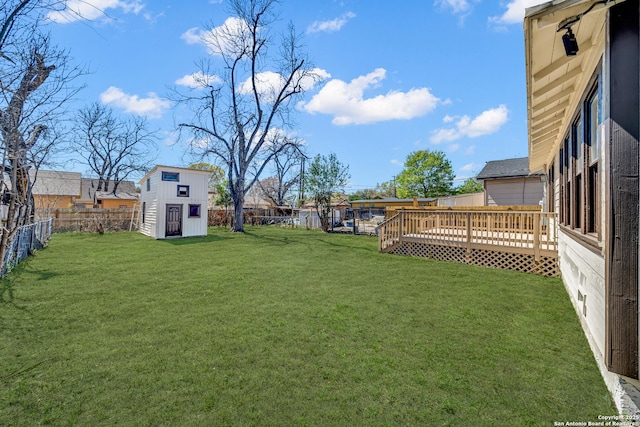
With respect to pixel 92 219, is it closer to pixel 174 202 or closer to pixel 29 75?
pixel 174 202

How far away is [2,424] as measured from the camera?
200 cm

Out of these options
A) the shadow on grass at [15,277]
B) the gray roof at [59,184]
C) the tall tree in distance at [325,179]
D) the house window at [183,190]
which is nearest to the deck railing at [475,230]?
the shadow on grass at [15,277]

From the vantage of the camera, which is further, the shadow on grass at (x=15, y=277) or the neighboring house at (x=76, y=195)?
the neighboring house at (x=76, y=195)

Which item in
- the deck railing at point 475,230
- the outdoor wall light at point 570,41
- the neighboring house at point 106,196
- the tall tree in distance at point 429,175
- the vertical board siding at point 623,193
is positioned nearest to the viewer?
the vertical board siding at point 623,193

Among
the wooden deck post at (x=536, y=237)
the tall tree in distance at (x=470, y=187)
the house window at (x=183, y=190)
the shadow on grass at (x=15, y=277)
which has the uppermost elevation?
the tall tree in distance at (x=470, y=187)

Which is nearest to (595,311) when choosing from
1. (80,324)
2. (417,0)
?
(80,324)

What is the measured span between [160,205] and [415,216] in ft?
42.9

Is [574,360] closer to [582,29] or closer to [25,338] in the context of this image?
[582,29]

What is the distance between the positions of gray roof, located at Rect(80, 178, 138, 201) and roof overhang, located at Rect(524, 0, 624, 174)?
32202 mm

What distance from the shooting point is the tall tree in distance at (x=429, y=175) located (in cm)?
3731

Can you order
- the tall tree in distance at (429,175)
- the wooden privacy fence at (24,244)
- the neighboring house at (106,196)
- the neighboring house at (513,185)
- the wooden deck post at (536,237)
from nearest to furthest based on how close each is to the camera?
the wooden privacy fence at (24,244), the wooden deck post at (536,237), the neighboring house at (513,185), the neighboring house at (106,196), the tall tree in distance at (429,175)

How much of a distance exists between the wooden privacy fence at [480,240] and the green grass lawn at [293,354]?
1.12 meters

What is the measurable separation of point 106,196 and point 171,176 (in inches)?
657

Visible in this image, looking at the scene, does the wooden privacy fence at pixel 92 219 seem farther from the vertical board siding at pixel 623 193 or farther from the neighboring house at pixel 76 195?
the vertical board siding at pixel 623 193
